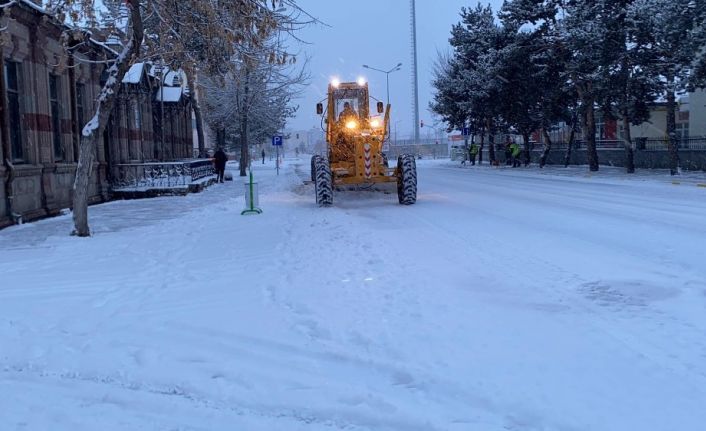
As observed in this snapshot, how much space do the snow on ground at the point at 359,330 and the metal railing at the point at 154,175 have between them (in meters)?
10.6

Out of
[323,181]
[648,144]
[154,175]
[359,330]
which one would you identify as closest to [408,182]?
[323,181]

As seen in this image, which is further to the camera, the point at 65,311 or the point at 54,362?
the point at 65,311

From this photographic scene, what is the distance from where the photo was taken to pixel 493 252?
9445mm

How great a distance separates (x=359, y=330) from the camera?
18.9ft

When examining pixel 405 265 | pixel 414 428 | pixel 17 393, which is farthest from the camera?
pixel 405 265

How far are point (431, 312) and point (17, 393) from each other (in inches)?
139

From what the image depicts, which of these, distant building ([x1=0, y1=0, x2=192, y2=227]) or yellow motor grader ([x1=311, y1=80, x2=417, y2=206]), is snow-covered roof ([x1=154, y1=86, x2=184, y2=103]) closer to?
distant building ([x1=0, y1=0, x2=192, y2=227])

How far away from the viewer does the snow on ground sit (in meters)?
4.15

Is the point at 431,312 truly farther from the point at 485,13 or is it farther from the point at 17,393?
the point at 485,13

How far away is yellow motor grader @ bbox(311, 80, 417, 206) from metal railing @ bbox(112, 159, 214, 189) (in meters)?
6.46

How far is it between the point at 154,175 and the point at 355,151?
9928mm

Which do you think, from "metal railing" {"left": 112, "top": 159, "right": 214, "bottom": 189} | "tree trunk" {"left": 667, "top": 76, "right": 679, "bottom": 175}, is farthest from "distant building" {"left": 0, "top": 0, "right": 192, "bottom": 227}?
"tree trunk" {"left": 667, "top": 76, "right": 679, "bottom": 175}

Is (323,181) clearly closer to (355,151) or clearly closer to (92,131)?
(355,151)

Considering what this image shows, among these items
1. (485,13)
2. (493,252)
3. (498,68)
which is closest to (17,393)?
(493,252)
